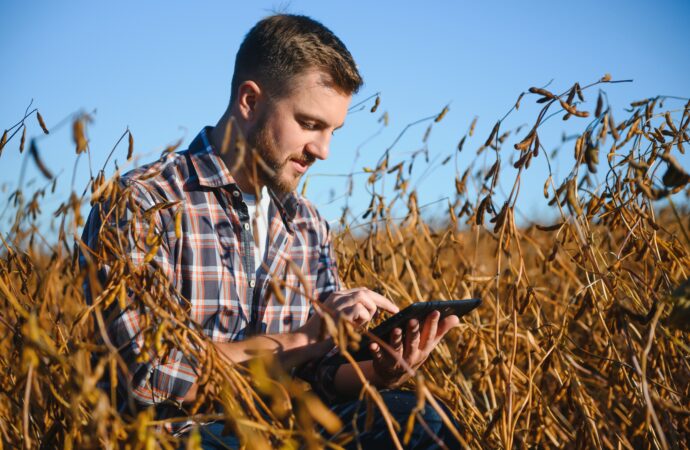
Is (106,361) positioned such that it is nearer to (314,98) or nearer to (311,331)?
(311,331)

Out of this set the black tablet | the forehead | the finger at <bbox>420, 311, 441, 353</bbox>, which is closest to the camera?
the black tablet

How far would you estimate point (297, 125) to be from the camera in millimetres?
1830

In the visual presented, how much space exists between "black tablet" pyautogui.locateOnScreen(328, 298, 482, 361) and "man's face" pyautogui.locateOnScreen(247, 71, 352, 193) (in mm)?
668

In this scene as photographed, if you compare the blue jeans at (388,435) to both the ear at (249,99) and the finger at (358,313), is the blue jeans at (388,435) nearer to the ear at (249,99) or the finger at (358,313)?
the finger at (358,313)

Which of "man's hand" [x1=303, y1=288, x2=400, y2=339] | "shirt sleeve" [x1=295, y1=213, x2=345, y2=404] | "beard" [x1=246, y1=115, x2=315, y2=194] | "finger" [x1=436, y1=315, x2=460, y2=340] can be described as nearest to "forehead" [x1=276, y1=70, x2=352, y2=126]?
"beard" [x1=246, y1=115, x2=315, y2=194]

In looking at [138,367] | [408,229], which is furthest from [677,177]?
[408,229]

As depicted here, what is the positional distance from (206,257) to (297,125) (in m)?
0.52

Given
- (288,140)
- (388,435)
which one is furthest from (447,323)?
(288,140)

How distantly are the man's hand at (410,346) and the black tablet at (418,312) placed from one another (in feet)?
0.05

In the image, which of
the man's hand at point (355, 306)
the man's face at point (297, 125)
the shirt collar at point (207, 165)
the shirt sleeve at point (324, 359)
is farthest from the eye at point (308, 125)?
the man's hand at point (355, 306)

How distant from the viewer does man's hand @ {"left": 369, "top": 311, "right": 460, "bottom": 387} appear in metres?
1.41

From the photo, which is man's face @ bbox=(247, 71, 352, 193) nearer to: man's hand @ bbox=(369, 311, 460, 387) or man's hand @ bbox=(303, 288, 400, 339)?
man's hand @ bbox=(303, 288, 400, 339)

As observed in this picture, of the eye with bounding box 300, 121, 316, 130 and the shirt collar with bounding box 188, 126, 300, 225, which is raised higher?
the eye with bounding box 300, 121, 316, 130

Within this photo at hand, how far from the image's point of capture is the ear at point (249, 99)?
1.88m
